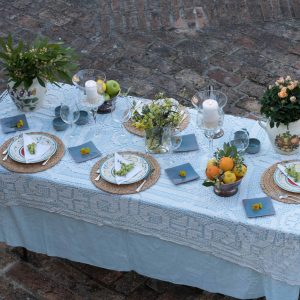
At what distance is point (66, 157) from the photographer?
137 inches

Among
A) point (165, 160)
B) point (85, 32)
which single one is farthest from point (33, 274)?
point (85, 32)

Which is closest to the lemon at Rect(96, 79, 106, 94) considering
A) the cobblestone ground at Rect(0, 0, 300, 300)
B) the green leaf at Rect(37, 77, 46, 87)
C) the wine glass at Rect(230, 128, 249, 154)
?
the green leaf at Rect(37, 77, 46, 87)

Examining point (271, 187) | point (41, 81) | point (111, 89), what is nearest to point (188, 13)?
point (111, 89)

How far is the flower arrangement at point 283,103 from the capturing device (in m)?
3.21

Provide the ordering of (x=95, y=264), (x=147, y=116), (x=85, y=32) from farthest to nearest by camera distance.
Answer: (x=85, y=32), (x=95, y=264), (x=147, y=116)

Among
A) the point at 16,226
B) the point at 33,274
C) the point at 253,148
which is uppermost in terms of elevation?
the point at 253,148

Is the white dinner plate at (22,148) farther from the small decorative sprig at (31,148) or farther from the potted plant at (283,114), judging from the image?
the potted plant at (283,114)

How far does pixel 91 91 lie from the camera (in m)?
3.64

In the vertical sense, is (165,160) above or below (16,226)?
above

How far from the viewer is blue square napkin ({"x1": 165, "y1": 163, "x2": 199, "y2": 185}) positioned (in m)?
3.25

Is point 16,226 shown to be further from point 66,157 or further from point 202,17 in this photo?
point 202,17

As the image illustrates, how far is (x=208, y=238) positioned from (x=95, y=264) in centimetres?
84

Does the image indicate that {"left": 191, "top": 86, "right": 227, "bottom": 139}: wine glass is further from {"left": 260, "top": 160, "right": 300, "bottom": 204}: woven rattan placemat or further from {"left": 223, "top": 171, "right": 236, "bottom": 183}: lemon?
{"left": 223, "top": 171, "right": 236, "bottom": 183}: lemon

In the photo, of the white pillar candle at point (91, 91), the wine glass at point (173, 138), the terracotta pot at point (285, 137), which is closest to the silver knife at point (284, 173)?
the terracotta pot at point (285, 137)
